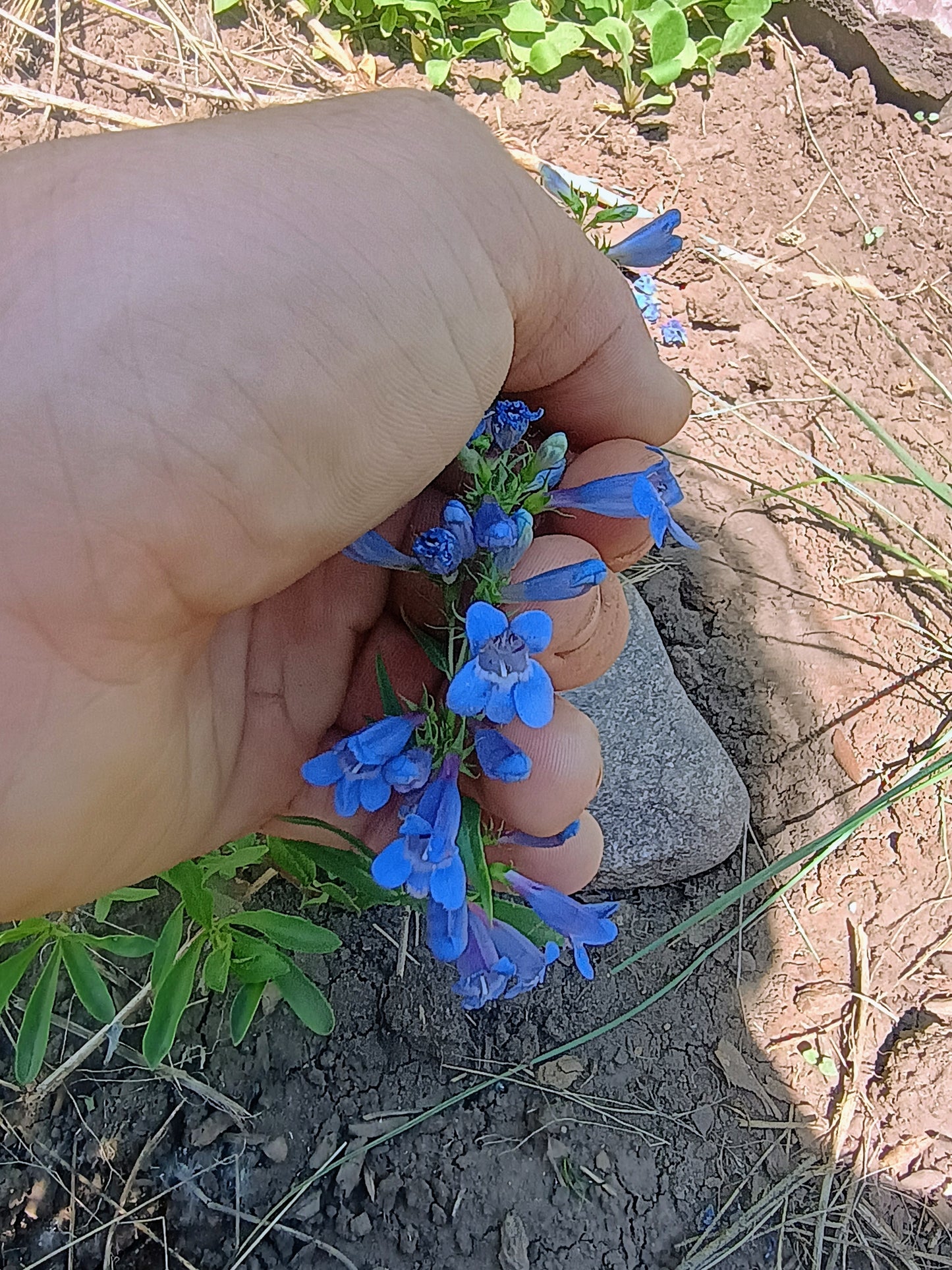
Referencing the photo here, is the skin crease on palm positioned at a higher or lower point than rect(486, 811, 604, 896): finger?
higher

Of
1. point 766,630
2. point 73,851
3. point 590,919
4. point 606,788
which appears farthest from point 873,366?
point 73,851

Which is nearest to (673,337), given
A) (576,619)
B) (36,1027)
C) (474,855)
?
(576,619)

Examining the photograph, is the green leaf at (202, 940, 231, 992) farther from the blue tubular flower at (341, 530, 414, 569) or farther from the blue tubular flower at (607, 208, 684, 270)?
the blue tubular flower at (607, 208, 684, 270)

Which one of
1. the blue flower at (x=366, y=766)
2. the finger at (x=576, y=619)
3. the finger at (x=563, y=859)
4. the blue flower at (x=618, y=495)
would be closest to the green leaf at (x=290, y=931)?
the finger at (x=563, y=859)

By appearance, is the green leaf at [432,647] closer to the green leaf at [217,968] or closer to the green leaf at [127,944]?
the green leaf at [217,968]

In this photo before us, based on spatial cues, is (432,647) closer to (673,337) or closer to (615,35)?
(673,337)

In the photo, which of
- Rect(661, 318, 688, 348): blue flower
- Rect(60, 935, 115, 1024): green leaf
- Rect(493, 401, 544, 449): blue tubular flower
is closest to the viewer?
Rect(493, 401, 544, 449): blue tubular flower

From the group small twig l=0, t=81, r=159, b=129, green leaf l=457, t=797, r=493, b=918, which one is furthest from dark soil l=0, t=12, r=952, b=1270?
small twig l=0, t=81, r=159, b=129
